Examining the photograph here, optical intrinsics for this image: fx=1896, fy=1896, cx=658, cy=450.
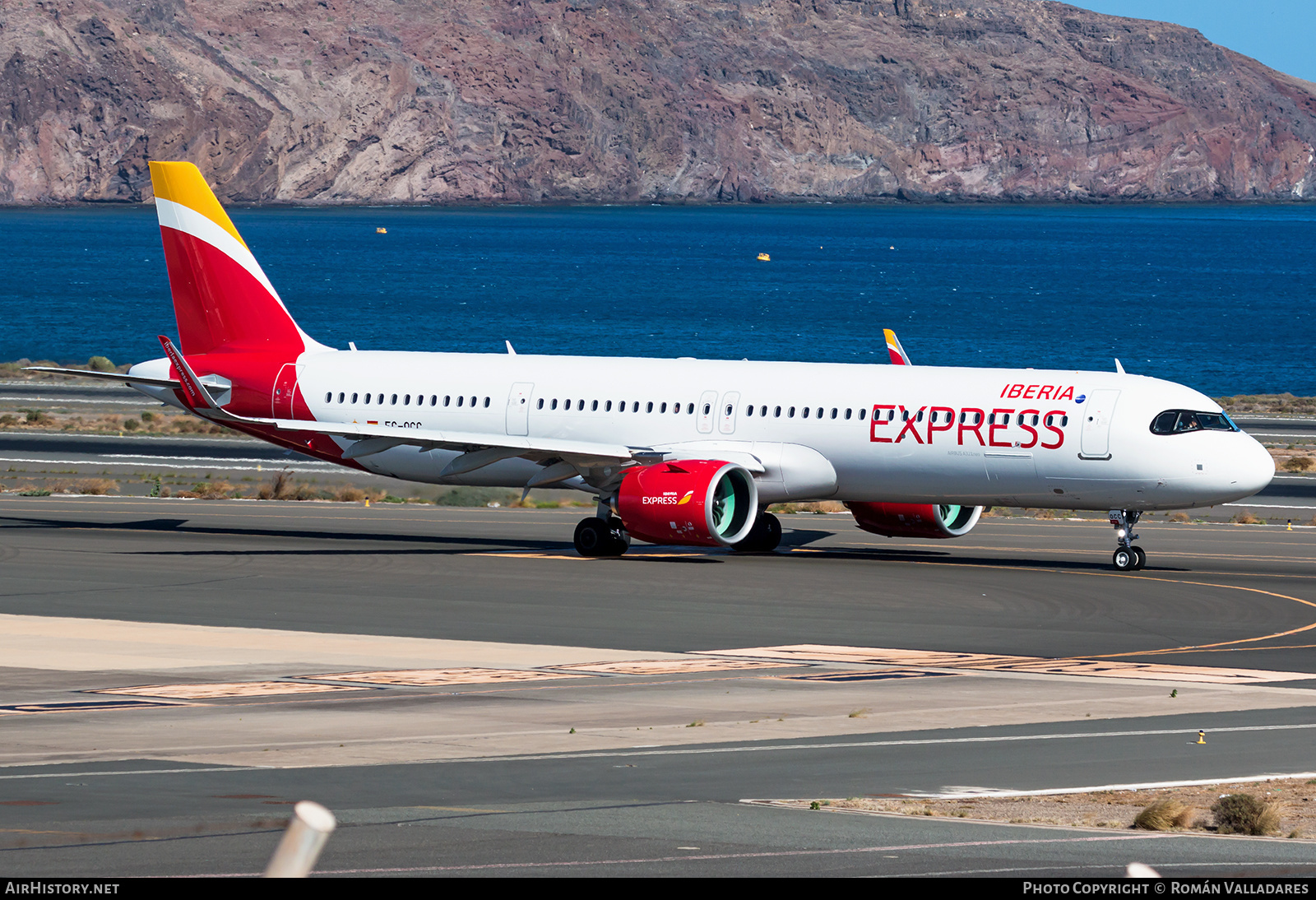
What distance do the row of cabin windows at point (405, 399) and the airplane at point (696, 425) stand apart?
39mm

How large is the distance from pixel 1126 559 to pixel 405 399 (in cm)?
1681

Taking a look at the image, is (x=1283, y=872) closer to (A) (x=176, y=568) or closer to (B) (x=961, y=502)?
(B) (x=961, y=502)

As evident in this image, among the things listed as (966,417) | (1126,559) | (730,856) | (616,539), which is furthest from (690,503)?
(730,856)

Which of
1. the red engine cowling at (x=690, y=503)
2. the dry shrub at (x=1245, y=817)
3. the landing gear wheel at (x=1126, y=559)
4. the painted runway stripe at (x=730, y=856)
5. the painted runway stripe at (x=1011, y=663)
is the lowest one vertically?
the painted runway stripe at (x=730, y=856)

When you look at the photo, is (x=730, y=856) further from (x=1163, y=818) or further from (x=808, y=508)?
(x=808, y=508)

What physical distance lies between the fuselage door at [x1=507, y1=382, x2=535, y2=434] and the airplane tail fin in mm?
6084

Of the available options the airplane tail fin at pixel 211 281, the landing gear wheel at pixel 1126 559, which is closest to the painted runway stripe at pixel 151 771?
the landing gear wheel at pixel 1126 559

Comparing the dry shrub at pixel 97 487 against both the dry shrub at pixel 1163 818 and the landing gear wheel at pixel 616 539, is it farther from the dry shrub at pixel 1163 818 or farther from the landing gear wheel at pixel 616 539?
the dry shrub at pixel 1163 818

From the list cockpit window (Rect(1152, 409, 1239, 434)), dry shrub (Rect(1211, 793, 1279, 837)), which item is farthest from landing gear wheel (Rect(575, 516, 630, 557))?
dry shrub (Rect(1211, 793, 1279, 837))

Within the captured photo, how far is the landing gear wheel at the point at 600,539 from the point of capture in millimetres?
40719

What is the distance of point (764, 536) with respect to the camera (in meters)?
42.3

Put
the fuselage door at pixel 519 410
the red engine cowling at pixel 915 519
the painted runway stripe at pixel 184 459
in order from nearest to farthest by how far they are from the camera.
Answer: the red engine cowling at pixel 915 519 → the fuselage door at pixel 519 410 → the painted runway stripe at pixel 184 459

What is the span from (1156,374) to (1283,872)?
120m

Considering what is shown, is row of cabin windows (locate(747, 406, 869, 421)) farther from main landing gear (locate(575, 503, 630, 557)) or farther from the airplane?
main landing gear (locate(575, 503, 630, 557))
